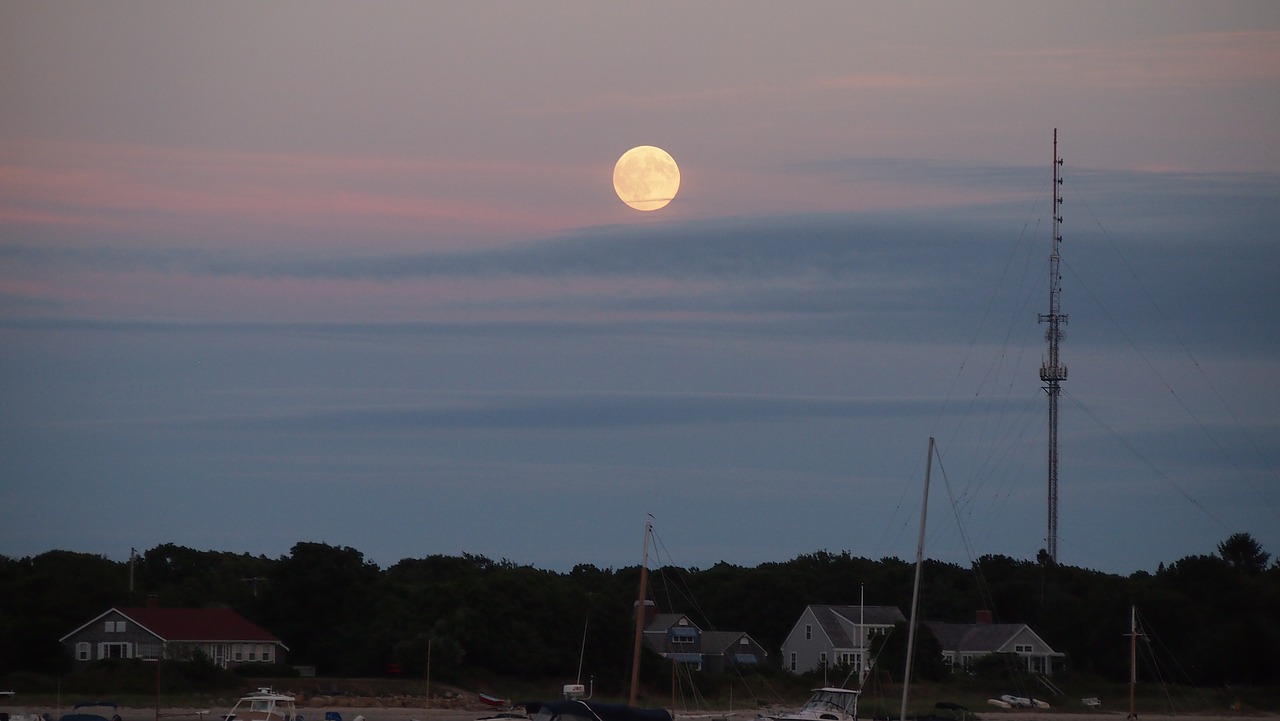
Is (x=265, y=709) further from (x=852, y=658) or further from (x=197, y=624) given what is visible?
(x=852, y=658)

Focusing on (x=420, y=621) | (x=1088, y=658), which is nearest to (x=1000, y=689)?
(x=1088, y=658)

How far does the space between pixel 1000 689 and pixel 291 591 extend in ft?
123

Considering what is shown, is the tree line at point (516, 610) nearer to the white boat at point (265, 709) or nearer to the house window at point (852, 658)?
the house window at point (852, 658)

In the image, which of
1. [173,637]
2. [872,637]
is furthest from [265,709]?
[872,637]

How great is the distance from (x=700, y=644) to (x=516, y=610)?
24.1m

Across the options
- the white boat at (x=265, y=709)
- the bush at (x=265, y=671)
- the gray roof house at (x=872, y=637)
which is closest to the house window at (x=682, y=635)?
the gray roof house at (x=872, y=637)

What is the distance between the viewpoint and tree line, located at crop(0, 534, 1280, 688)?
73125 millimetres

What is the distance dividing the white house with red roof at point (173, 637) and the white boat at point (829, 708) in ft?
107

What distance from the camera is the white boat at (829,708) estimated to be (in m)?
47.9

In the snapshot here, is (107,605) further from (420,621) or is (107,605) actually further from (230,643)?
(420,621)

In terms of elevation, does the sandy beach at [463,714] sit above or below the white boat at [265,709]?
below

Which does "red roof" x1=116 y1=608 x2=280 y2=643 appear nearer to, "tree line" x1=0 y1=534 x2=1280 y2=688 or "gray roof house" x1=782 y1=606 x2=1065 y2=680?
"tree line" x1=0 y1=534 x2=1280 y2=688

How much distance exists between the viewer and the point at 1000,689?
76875 mm

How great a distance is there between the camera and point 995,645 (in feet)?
284
